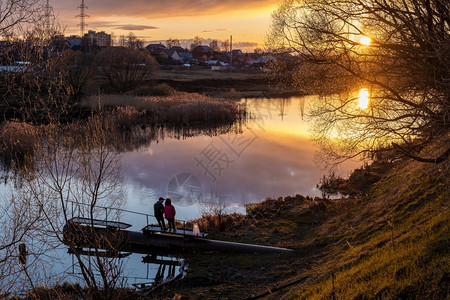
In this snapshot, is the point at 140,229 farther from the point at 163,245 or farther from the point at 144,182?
the point at 144,182

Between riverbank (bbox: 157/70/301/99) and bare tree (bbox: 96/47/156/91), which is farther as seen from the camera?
riverbank (bbox: 157/70/301/99)

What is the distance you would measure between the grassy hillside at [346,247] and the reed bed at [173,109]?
21547mm

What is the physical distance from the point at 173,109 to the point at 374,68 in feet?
92.6

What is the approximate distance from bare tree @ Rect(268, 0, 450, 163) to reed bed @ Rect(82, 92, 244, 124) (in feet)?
73.2

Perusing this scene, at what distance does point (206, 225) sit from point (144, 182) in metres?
6.94

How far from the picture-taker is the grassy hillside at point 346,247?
288 inches

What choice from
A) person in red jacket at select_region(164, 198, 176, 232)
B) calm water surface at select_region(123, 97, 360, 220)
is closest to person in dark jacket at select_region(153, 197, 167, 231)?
person in red jacket at select_region(164, 198, 176, 232)

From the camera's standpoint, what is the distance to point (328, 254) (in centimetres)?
1243

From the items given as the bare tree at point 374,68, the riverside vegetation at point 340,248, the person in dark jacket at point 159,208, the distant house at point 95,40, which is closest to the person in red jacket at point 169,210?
the person in dark jacket at point 159,208

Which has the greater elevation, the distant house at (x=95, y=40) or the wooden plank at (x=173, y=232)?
the distant house at (x=95, y=40)

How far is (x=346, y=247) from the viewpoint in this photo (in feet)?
39.7

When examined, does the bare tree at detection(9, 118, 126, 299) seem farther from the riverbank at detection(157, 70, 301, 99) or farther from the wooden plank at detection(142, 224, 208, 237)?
the riverbank at detection(157, 70, 301, 99)

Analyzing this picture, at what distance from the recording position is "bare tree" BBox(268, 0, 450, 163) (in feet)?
36.4

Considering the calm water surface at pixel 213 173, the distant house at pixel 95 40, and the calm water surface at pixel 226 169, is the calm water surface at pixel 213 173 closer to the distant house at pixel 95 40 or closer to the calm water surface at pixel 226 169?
the calm water surface at pixel 226 169
